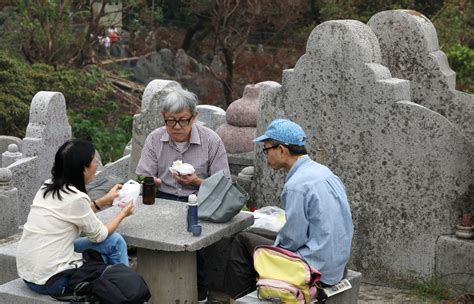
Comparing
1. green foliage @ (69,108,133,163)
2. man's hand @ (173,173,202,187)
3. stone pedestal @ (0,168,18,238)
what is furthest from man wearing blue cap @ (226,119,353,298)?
green foliage @ (69,108,133,163)

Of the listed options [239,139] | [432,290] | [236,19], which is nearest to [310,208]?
[432,290]

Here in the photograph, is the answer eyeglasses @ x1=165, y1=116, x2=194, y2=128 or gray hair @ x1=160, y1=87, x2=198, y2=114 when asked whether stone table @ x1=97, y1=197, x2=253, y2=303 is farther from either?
gray hair @ x1=160, y1=87, x2=198, y2=114

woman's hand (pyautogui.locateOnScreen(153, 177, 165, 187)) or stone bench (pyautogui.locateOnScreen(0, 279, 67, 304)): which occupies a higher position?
woman's hand (pyautogui.locateOnScreen(153, 177, 165, 187))

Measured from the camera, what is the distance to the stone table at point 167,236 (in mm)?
6746

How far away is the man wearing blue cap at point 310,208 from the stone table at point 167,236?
53cm

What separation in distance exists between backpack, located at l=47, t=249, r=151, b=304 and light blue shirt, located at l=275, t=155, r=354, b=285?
1.02m

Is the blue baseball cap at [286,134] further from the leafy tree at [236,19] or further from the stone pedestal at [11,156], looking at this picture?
the leafy tree at [236,19]

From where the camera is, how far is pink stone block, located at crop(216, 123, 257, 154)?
1038cm

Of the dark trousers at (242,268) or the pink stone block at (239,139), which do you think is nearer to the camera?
the dark trousers at (242,268)

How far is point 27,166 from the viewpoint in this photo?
1063cm

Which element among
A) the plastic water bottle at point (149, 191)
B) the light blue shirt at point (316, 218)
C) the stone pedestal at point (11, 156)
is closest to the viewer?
the light blue shirt at point (316, 218)

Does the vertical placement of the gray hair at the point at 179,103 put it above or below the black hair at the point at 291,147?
above

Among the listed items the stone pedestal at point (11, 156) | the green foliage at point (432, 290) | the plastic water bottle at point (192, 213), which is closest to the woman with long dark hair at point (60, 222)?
the plastic water bottle at point (192, 213)

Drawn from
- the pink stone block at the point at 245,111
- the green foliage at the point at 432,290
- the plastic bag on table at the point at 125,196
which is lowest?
the green foliage at the point at 432,290
